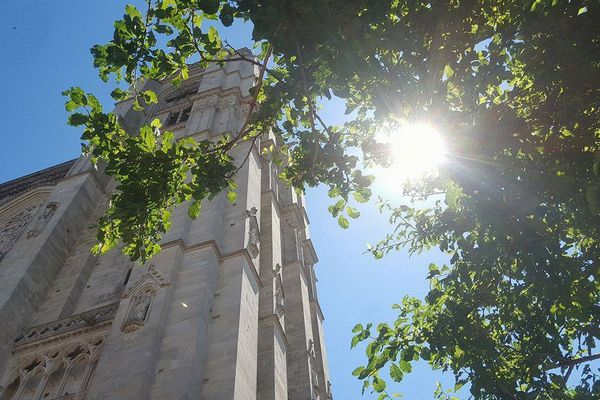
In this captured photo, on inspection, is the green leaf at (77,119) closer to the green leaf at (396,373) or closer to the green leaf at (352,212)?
the green leaf at (352,212)

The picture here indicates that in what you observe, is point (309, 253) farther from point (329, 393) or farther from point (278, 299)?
point (278, 299)

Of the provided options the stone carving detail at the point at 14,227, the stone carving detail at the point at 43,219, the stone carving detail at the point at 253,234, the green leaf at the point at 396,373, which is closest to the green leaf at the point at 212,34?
the green leaf at the point at 396,373

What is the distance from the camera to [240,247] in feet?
37.7

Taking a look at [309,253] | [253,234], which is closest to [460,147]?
[253,234]

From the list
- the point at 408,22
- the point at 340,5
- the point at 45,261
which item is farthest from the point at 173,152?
the point at 45,261

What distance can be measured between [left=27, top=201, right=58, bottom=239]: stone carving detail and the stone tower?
3 cm

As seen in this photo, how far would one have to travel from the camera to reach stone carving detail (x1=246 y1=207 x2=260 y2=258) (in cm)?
1188

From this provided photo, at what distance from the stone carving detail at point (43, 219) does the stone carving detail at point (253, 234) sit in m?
5.88

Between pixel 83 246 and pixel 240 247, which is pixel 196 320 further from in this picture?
pixel 83 246

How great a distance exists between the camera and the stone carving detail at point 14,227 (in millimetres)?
16312

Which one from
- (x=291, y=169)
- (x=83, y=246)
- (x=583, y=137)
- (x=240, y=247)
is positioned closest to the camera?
(x=583, y=137)

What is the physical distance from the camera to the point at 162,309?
366 inches

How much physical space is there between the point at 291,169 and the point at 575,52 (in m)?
3.65

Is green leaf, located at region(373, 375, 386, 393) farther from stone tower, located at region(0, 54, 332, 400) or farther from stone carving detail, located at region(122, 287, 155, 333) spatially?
stone carving detail, located at region(122, 287, 155, 333)
